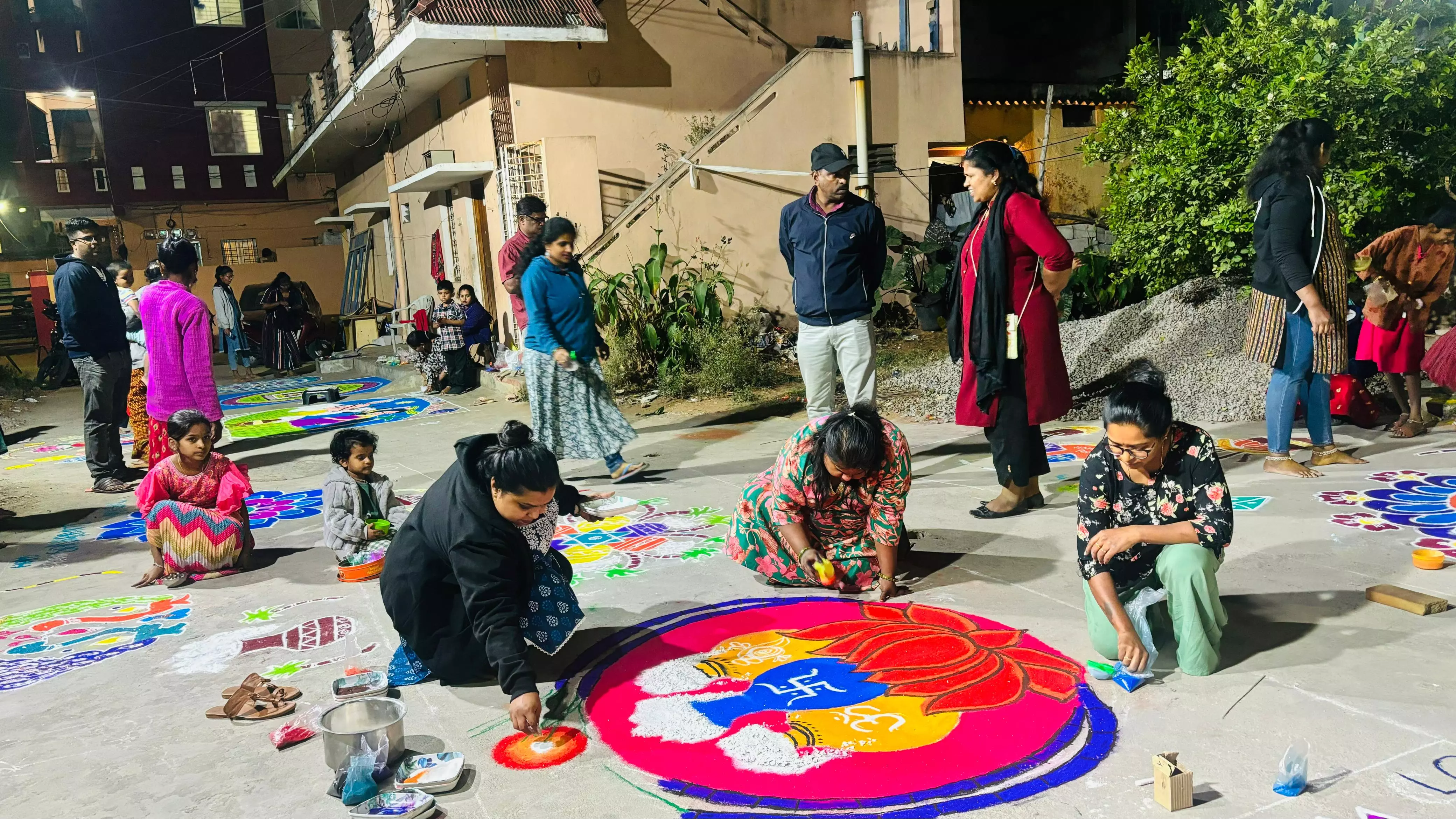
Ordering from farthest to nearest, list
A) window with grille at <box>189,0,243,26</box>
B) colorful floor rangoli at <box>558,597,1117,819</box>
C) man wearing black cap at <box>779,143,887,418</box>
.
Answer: window with grille at <box>189,0,243,26</box> → man wearing black cap at <box>779,143,887,418</box> → colorful floor rangoli at <box>558,597,1117,819</box>

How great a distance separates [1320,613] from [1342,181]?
570 cm

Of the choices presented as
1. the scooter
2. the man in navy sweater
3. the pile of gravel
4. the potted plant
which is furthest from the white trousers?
the scooter

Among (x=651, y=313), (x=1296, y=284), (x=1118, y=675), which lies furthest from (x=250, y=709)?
(x=651, y=313)

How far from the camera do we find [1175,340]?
7859 millimetres

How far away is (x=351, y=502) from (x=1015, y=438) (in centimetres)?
301

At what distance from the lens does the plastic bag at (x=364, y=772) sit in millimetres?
2482

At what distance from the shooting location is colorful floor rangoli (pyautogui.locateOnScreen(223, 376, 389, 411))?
35.4ft

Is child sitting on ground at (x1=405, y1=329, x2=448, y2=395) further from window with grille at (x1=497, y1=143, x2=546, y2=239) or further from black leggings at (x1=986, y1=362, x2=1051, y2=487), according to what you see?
black leggings at (x1=986, y1=362, x2=1051, y2=487)

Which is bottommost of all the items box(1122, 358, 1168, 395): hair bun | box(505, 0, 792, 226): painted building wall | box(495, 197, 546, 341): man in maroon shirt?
box(1122, 358, 1168, 395): hair bun

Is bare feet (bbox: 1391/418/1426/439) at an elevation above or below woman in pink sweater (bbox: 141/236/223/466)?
below

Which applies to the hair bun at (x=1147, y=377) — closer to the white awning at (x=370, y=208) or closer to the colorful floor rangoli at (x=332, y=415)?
the colorful floor rangoli at (x=332, y=415)

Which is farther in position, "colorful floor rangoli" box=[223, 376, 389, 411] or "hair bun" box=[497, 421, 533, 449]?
"colorful floor rangoli" box=[223, 376, 389, 411]

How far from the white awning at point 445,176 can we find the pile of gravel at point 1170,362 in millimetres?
5648

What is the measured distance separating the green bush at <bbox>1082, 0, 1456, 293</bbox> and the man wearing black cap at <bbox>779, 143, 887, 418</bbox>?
13.2 ft
